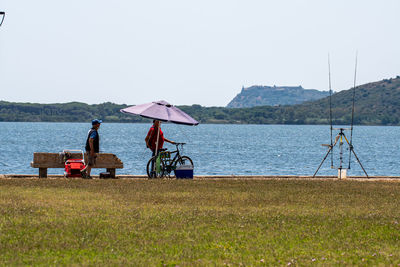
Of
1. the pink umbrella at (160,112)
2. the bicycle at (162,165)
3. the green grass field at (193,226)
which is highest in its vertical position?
the pink umbrella at (160,112)

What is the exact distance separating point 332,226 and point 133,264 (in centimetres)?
472

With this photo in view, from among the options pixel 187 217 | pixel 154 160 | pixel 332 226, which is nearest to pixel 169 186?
pixel 154 160

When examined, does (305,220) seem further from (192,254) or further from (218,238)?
(192,254)

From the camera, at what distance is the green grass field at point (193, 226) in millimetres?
9219

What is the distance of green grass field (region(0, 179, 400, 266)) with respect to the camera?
9.22 meters

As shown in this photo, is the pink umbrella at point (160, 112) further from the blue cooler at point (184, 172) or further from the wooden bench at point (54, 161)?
the wooden bench at point (54, 161)

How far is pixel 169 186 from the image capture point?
1820cm

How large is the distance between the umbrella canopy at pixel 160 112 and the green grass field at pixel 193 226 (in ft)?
12.9

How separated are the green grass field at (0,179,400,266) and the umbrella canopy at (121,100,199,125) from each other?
393 centimetres

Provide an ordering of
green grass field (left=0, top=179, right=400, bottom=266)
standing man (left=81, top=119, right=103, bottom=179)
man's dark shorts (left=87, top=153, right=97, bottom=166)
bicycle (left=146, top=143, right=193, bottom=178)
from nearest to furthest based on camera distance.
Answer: green grass field (left=0, top=179, right=400, bottom=266) → standing man (left=81, top=119, right=103, bottom=179) → man's dark shorts (left=87, top=153, right=97, bottom=166) → bicycle (left=146, top=143, right=193, bottom=178)

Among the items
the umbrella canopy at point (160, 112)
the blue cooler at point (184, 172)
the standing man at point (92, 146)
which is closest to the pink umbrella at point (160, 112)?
the umbrella canopy at point (160, 112)

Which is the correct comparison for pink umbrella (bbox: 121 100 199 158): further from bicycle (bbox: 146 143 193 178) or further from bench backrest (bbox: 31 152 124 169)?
bench backrest (bbox: 31 152 124 169)

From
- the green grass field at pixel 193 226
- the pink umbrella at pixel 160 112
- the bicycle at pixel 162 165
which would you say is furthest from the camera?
the bicycle at pixel 162 165

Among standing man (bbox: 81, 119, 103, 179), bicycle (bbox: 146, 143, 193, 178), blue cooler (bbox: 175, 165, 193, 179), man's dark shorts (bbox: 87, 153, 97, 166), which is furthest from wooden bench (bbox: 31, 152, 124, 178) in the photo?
blue cooler (bbox: 175, 165, 193, 179)
